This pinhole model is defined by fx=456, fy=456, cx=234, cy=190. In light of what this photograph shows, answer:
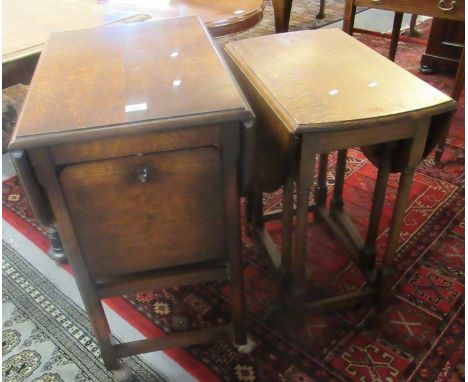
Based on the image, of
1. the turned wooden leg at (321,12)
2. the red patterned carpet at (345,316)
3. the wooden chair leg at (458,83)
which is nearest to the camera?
the red patterned carpet at (345,316)

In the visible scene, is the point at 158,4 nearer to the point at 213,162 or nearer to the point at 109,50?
the point at 109,50

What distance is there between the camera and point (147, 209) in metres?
1.01

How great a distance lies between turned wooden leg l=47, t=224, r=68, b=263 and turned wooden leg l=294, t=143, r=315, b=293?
2.89 ft

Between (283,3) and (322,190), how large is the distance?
3.07 ft

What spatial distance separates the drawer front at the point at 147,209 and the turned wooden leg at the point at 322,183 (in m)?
0.65

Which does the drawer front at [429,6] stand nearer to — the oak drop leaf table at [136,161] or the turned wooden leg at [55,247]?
the oak drop leaf table at [136,161]

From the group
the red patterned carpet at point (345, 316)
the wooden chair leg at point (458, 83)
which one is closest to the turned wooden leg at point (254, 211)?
the red patterned carpet at point (345, 316)

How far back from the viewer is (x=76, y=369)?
51.3 inches

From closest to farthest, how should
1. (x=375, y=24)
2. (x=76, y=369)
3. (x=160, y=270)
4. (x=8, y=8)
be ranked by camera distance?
1. (x=160, y=270)
2. (x=76, y=369)
3. (x=8, y=8)
4. (x=375, y=24)

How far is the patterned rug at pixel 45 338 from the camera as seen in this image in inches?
50.9

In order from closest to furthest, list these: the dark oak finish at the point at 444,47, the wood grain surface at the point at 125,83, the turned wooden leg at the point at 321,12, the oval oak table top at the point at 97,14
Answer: the wood grain surface at the point at 125,83
the oval oak table top at the point at 97,14
the dark oak finish at the point at 444,47
the turned wooden leg at the point at 321,12

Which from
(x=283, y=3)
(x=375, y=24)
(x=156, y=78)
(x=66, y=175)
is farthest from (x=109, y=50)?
(x=375, y=24)

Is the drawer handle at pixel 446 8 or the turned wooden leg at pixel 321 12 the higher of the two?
the drawer handle at pixel 446 8

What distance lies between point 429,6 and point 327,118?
3.92ft
